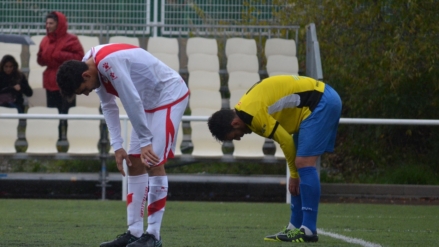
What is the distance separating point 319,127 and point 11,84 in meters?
7.36

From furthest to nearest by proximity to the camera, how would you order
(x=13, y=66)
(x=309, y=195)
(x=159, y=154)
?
(x=13, y=66) → (x=309, y=195) → (x=159, y=154)

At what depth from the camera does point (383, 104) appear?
515 inches

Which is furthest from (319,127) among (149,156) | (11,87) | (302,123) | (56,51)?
(11,87)

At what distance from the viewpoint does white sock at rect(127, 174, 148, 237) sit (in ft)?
19.5

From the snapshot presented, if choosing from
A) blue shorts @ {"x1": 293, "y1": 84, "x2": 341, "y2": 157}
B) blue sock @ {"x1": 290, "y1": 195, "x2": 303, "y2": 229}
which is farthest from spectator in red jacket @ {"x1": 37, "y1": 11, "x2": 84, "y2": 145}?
blue shorts @ {"x1": 293, "y1": 84, "x2": 341, "y2": 157}

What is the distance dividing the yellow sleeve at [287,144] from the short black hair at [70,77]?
1.58 m

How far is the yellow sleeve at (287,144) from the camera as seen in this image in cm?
615

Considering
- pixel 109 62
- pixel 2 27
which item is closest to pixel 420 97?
pixel 2 27

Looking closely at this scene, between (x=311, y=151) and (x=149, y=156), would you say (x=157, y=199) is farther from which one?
(x=311, y=151)

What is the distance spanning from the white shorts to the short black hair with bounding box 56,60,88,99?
680 millimetres

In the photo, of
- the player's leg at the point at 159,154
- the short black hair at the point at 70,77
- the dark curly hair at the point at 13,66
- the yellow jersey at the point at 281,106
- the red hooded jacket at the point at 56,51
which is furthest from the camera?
the dark curly hair at the point at 13,66

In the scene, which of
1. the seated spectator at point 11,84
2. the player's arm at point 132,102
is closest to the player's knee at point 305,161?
the player's arm at point 132,102

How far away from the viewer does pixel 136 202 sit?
5961mm

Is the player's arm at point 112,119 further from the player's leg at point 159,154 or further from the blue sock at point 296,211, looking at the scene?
the blue sock at point 296,211
